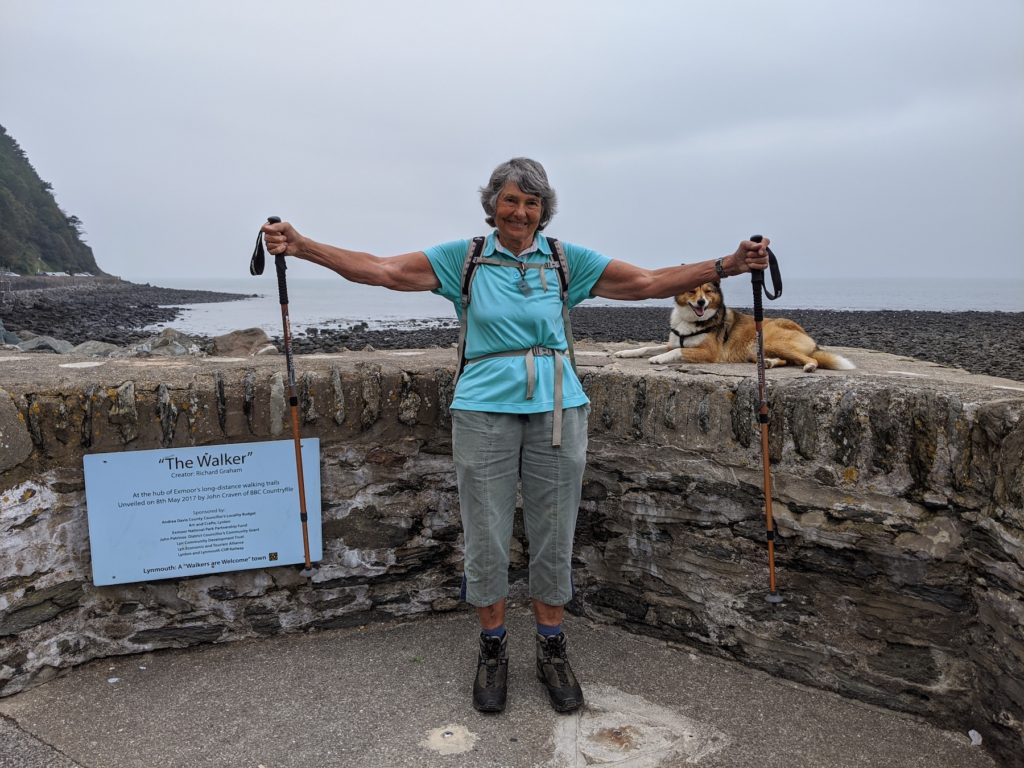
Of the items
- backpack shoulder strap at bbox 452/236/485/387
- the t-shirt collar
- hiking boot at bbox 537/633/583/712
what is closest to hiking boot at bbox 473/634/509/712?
hiking boot at bbox 537/633/583/712

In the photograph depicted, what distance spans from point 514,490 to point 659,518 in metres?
0.96

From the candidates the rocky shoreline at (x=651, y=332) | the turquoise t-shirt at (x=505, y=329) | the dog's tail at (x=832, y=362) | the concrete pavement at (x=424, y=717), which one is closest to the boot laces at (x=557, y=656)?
the concrete pavement at (x=424, y=717)

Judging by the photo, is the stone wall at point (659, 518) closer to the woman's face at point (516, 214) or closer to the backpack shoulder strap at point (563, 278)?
the backpack shoulder strap at point (563, 278)

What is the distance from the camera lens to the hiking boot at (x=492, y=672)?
3586 millimetres

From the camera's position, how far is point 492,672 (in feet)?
11.9

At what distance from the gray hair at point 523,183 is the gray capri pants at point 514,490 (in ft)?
3.27

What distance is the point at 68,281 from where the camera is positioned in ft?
259

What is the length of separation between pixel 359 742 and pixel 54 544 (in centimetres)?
188

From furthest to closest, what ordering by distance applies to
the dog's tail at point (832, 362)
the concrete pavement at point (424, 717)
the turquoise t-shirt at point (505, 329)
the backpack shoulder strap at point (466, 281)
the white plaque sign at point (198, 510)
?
the dog's tail at point (832, 362) → the white plaque sign at point (198, 510) → the backpack shoulder strap at point (466, 281) → the turquoise t-shirt at point (505, 329) → the concrete pavement at point (424, 717)

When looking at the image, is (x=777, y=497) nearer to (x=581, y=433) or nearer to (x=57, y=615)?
(x=581, y=433)

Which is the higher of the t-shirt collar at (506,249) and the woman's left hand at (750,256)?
the t-shirt collar at (506,249)

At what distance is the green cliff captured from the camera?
239 feet

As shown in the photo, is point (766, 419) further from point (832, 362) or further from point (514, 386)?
point (832, 362)

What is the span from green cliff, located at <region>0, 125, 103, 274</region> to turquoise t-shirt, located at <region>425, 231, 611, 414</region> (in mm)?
78921
